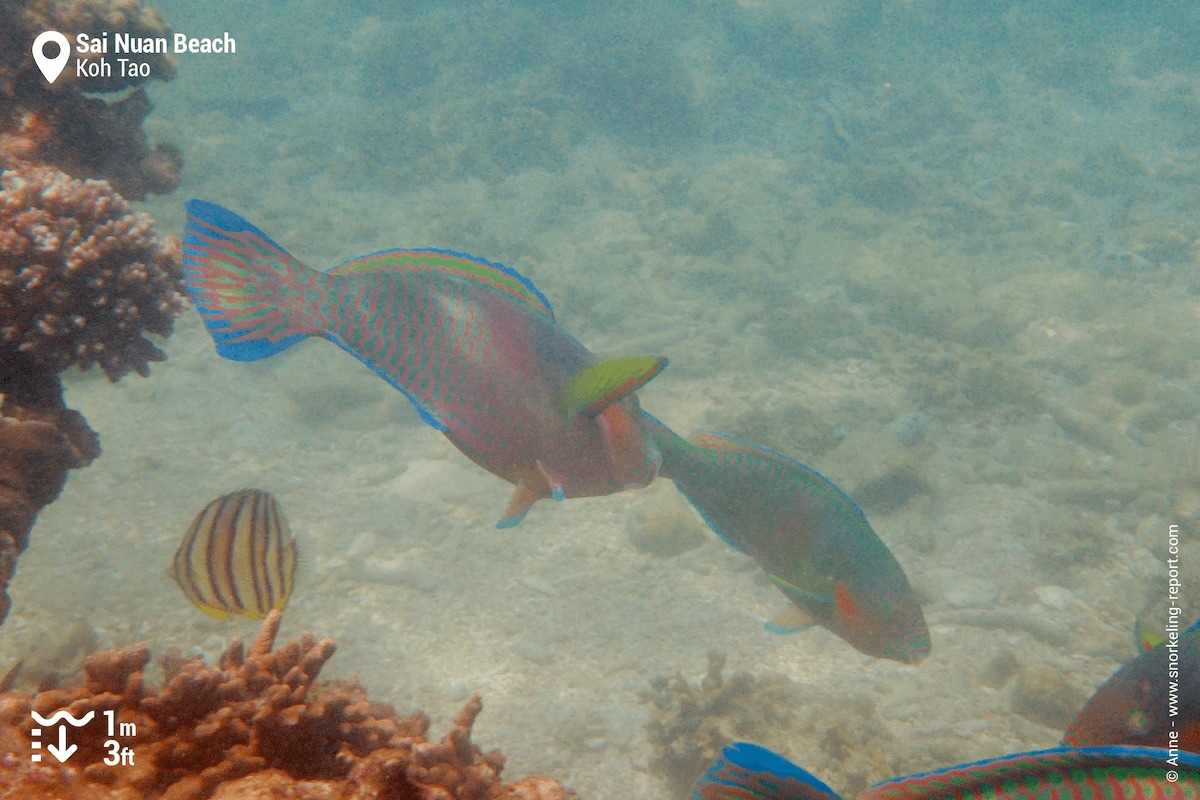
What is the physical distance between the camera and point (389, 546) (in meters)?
6.91

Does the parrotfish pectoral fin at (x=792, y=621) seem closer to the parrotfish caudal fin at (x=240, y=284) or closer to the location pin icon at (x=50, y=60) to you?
the parrotfish caudal fin at (x=240, y=284)

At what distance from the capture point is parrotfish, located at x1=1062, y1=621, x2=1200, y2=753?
7.04 ft

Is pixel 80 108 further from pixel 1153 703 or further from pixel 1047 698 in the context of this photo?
pixel 1047 698

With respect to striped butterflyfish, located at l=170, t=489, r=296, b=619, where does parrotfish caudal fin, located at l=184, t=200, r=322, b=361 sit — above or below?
above

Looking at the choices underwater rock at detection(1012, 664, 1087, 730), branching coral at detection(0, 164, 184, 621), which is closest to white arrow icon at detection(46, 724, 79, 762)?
branching coral at detection(0, 164, 184, 621)

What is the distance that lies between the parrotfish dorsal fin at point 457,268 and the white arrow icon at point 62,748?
5.61 feet

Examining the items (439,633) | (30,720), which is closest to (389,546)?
(439,633)

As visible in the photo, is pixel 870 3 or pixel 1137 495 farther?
pixel 870 3

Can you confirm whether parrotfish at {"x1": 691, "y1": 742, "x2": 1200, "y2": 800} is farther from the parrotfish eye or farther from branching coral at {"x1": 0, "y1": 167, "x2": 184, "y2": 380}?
branching coral at {"x1": 0, "y1": 167, "x2": 184, "y2": 380}

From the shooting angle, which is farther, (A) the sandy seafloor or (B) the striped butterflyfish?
(A) the sandy seafloor

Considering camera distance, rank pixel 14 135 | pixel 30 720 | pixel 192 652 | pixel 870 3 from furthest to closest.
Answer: pixel 870 3
pixel 192 652
pixel 14 135
pixel 30 720

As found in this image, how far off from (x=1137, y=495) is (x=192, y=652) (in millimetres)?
9646

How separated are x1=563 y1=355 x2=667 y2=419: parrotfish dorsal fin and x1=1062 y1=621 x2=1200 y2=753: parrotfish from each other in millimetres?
1995

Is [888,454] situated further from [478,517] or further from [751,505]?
[751,505]
